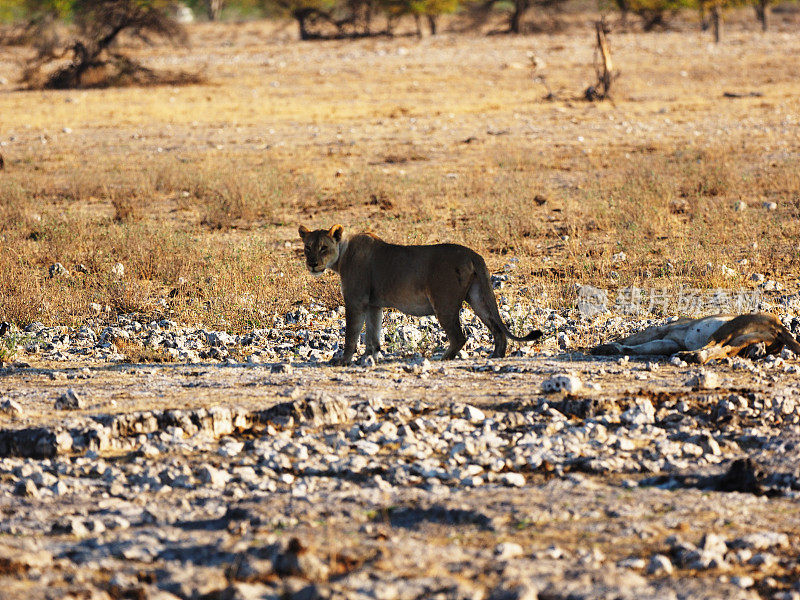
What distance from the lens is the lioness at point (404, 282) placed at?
7699 millimetres

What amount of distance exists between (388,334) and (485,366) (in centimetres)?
154

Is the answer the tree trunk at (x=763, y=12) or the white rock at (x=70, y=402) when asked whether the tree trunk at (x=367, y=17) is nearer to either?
the tree trunk at (x=763, y=12)

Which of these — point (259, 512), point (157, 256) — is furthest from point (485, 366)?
point (157, 256)

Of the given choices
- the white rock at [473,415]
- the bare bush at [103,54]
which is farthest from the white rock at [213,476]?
the bare bush at [103,54]

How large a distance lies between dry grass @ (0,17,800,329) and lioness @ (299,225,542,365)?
1.55 m

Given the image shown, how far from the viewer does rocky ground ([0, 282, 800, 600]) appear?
3.82 metres

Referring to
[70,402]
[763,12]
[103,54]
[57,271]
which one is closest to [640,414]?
[70,402]

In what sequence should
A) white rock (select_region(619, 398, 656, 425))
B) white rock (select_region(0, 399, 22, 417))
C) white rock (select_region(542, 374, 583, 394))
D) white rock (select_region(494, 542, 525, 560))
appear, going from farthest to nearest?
white rock (select_region(542, 374, 583, 394))
white rock (select_region(0, 399, 22, 417))
white rock (select_region(619, 398, 656, 425))
white rock (select_region(494, 542, 525, 560))

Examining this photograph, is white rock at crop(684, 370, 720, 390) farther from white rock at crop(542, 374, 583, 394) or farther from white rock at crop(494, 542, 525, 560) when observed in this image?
white rock at crop(494, 542, 525, 560)

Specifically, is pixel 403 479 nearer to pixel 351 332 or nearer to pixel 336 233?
pixel 351 332

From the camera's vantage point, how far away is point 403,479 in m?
5.03

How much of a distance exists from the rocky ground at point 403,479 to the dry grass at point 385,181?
2742mm

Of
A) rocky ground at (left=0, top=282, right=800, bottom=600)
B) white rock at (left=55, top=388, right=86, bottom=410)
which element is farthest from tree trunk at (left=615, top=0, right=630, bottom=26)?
white rock at (left=55, top=388, right=86, bottom=410)

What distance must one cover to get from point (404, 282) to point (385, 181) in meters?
8.67
